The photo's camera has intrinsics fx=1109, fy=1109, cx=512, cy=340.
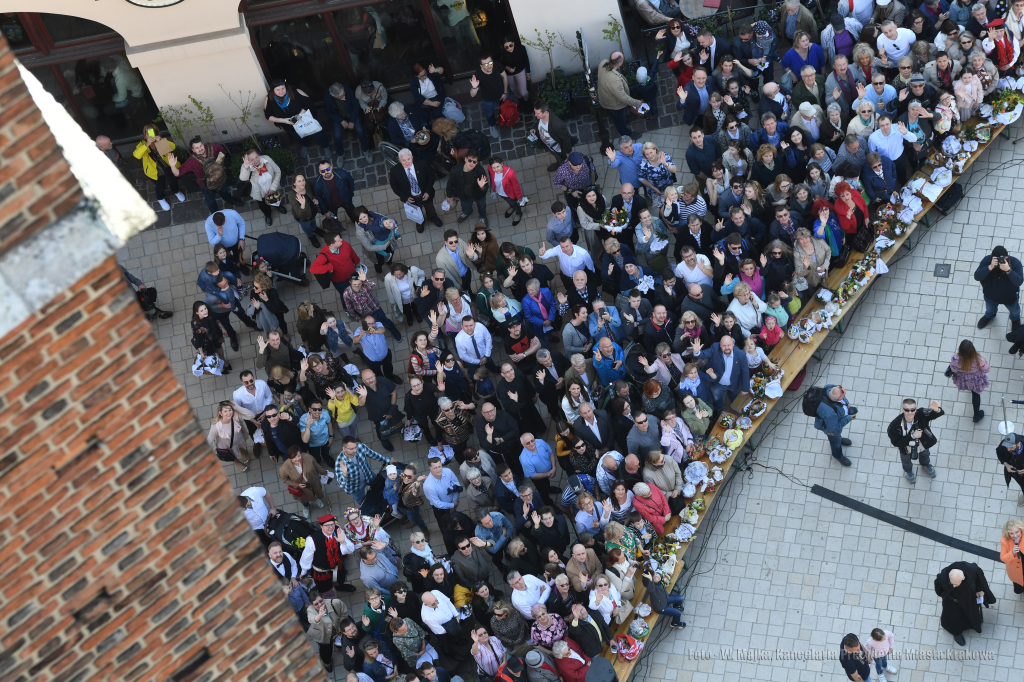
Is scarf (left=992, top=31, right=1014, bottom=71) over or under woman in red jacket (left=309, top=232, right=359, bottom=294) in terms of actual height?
over

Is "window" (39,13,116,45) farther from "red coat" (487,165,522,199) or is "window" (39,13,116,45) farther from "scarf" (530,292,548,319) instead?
"scarf" (530,292,548,319)

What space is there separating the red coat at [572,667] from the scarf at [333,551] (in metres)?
3.03

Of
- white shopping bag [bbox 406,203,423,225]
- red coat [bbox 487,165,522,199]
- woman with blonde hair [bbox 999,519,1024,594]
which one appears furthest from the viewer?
white shopping bag [bbox 406,203,423,225]

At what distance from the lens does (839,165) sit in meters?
14.7

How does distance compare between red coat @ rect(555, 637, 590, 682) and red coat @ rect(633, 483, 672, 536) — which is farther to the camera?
red coat @ rect(633, 483, 672, 536)

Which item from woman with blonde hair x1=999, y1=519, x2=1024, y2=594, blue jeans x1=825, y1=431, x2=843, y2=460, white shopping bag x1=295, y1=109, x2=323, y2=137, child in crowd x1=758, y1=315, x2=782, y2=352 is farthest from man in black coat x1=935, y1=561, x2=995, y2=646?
white shopping bag x1=295, y1=109, x2=323, y2=137

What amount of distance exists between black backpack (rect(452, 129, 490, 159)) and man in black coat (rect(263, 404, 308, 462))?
4.86 meters

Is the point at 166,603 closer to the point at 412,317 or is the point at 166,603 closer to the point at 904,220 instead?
the point at 412,317

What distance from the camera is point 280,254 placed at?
15477mm

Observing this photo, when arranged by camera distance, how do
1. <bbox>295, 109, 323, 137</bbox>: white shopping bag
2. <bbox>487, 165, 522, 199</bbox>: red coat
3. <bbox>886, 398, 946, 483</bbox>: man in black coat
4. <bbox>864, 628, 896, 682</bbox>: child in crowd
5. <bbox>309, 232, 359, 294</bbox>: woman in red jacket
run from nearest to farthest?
<bbox>864, 628, 896, 682</bbox>: child in crowd < <bbox>886, 398, 946, 483</bbox>: man in black coat < <bbox>309, 232, 359, 294</bbox>: woman in red jacket < <bbox>487, 165, 522, 199</bbox>: red coat < <bbox>295, 109, 323, 137</bbox>: white shopping bag

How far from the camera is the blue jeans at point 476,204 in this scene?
52.7 ft

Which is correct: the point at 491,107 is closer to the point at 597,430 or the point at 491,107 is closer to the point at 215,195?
the point at 215,195

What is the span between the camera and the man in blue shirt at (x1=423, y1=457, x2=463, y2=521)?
1269 cm

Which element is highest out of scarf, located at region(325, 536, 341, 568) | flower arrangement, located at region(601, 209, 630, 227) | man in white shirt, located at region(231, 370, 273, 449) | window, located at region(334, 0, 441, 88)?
window, located at region(334, 0, 441, 88)
